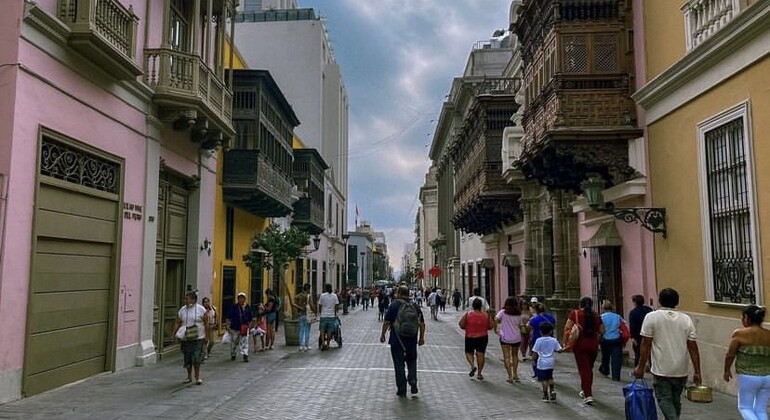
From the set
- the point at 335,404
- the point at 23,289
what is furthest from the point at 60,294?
the point at 335,404

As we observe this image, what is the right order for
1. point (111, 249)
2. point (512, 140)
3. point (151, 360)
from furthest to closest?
point (512, 140), point (151, 360), point (111, 249)

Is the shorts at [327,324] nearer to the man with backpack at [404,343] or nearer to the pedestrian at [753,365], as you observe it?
the man with backpack at [404,343]

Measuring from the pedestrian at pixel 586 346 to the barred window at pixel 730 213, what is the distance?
2088 mm

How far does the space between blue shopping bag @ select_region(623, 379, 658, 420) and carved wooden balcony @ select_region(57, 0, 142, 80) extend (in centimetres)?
898

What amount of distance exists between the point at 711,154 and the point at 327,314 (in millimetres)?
10163

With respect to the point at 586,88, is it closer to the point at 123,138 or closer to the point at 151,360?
the point at 123,138

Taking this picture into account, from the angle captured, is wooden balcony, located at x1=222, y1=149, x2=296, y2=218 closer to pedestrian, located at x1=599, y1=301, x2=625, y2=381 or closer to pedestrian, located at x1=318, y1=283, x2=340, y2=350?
pedestrian, located at x1=318, y1=283, x2=340, y2=350

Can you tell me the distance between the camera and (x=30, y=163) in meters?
9.20

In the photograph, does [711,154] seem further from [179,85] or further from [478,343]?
[179,85]

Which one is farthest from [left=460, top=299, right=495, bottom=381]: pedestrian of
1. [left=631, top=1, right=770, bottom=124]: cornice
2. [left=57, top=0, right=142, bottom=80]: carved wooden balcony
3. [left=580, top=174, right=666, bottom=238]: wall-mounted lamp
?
[left=57, top=0, right=142, bottom=80]: carved wooden balcony

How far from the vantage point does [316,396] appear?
10.1 meters

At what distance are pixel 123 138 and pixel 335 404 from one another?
21.8 ft

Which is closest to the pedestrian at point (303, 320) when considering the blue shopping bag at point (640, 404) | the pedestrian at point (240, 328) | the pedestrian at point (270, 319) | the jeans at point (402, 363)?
the pedestrian at point (270, 319)

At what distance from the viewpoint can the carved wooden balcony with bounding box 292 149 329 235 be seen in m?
33.4
